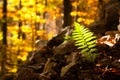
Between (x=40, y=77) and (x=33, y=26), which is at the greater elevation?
(x=40, y=77)

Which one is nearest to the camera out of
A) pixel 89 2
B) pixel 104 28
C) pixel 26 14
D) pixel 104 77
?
pixel 104 77

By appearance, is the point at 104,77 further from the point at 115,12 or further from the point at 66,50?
the point at 115,12

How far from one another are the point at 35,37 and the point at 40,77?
12795mm

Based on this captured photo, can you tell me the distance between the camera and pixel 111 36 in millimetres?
5301

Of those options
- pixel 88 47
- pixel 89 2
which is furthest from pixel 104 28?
pixel 89 2

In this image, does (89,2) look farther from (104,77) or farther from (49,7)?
(104,77)

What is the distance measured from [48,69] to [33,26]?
41.8 ft

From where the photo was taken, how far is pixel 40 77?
4.09m

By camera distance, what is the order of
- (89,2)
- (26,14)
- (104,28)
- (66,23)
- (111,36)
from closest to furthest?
1. (111,36)
2. (104,28)
3. (66,23)
4. (89,2)
5. (26,14)

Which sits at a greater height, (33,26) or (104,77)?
(104,77)

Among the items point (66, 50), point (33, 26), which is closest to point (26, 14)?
point (33, 26)

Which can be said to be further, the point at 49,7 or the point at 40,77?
the point at 49,7

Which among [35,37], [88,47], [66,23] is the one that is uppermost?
→ [88,47]

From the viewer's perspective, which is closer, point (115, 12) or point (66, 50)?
point (66, 50)
